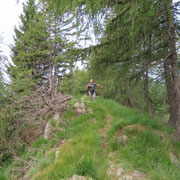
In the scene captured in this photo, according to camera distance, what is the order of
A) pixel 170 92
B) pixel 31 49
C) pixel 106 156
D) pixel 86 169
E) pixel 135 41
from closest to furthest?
pixel 86 169 → pixel 106 156 → pixel 135 41 → pixel 170 92 → pixel 31 49

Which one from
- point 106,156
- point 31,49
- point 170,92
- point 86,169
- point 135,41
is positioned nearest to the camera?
point 86,169

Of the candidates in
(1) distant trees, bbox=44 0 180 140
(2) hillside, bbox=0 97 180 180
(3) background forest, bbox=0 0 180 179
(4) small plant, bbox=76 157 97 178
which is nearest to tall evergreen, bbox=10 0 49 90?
(3) background forest, bbox=0 0 180 179

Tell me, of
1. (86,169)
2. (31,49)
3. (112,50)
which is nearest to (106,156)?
(86,169)

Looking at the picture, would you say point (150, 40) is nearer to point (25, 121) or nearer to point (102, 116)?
point (102, 116)

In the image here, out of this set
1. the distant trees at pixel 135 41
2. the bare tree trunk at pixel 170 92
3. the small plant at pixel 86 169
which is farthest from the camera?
the bare tree trunk at pixel 170 92

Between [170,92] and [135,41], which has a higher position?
[135,41]

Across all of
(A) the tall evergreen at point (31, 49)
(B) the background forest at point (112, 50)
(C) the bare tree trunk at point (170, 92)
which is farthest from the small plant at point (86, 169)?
(A) the tall evergreen at point (31, 49)

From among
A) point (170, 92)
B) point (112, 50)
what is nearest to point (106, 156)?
point (112, 50)

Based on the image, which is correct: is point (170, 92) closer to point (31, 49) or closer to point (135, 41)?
point (135, 41)

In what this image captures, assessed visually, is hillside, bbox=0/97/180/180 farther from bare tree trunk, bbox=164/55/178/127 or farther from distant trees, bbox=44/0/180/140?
bare tree trunk, bbox=164/55/178/127

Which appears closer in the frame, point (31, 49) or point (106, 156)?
point (106, 156)

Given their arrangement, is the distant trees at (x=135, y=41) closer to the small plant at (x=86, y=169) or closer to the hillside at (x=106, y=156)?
the hillside at (x=106, y=156)

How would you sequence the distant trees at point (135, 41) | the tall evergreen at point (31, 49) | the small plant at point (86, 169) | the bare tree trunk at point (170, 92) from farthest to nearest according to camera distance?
the tall evergreen at point (31, 49) < the bare tree trunk at point (170, 92) < the distant trees at point (135, 41) < the small plant at point (86, 169)

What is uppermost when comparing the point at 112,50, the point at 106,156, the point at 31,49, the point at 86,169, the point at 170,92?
the point at 31,49
